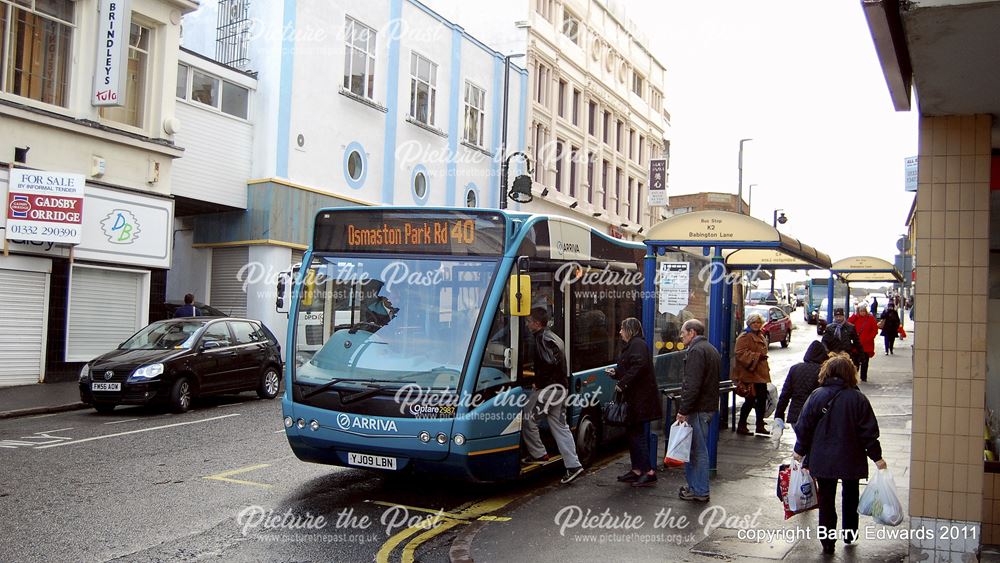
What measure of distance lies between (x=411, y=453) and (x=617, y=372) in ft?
7.98

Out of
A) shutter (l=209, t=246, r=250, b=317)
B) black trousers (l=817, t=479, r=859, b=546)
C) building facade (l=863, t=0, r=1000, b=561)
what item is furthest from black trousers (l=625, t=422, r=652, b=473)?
shutter (l=209, t=246, r=250, b=317)

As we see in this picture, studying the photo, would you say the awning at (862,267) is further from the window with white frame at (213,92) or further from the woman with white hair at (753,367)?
the window with white frame at (213,92)

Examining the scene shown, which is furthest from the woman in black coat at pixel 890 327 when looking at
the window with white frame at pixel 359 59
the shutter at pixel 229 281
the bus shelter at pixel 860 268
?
the shutter at pixel 229 281

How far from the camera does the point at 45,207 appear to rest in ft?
57.4

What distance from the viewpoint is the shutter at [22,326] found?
1738cm

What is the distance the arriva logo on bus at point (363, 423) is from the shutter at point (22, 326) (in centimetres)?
1243

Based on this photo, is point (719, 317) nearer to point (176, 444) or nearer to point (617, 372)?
point (617, 372)

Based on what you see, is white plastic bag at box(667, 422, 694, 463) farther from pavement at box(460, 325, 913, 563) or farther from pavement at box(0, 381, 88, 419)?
pavement at box(0, 381, 88, 419)

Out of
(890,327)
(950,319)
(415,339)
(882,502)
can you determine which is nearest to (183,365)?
(415,339)

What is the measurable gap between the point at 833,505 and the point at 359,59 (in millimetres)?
22688

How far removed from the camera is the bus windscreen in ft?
27.7

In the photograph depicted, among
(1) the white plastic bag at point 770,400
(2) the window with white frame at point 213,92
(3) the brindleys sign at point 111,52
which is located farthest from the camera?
(2) the window with white frame at point 213,92

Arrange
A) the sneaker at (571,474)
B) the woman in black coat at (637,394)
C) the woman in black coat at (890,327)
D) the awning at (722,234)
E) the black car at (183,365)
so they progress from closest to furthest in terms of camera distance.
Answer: the woman in black coat at (637,394) < the sneaker at (571,474) < the awning at (722,234) < the black car at (183,365) < the woman in black coat at (890,327)

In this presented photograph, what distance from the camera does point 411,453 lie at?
7.87m
